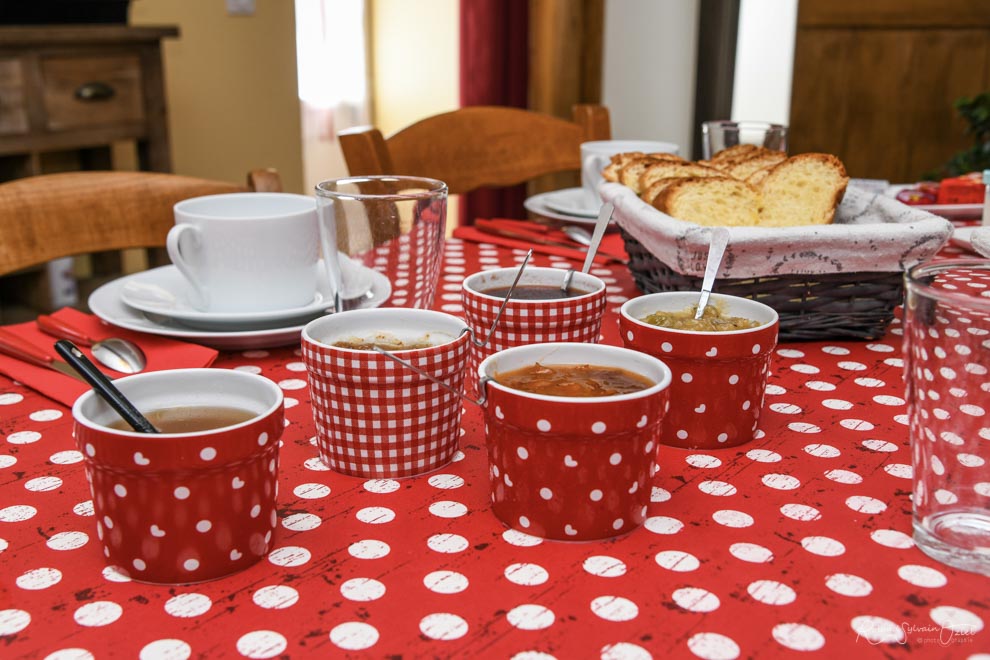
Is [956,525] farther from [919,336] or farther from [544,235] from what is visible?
[544,235]

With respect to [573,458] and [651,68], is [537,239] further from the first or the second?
[651,68]

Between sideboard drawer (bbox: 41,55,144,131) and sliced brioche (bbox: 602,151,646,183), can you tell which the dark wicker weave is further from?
sideboard drawer (bbox: 41,55,144,131)

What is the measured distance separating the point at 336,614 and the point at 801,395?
51 centimetres

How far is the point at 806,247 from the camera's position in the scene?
0.93 m

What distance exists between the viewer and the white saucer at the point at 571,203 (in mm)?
1478

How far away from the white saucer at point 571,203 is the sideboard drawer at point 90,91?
1.67 metres

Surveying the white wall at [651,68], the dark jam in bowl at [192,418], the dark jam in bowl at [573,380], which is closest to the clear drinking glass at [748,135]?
the dark jam in bowl at [573,380]

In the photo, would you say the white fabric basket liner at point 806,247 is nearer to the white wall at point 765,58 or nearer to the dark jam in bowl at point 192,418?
the dark jam in bowl at point 192,418

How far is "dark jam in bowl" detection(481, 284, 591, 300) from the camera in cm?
86

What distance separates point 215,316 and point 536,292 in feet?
1.09

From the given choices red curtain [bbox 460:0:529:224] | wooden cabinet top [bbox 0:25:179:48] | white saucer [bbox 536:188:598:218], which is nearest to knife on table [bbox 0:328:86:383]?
white saucer [bbox 536:188:598:218]

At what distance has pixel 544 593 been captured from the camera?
1.79ft

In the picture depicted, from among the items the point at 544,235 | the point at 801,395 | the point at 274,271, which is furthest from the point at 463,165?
the point at 801,395

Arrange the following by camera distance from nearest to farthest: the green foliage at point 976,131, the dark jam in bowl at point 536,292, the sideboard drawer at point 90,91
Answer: the dark jam in bowl at point 536,292, the sideboard drawer at point 90,91, the green foliage at point 976,131
